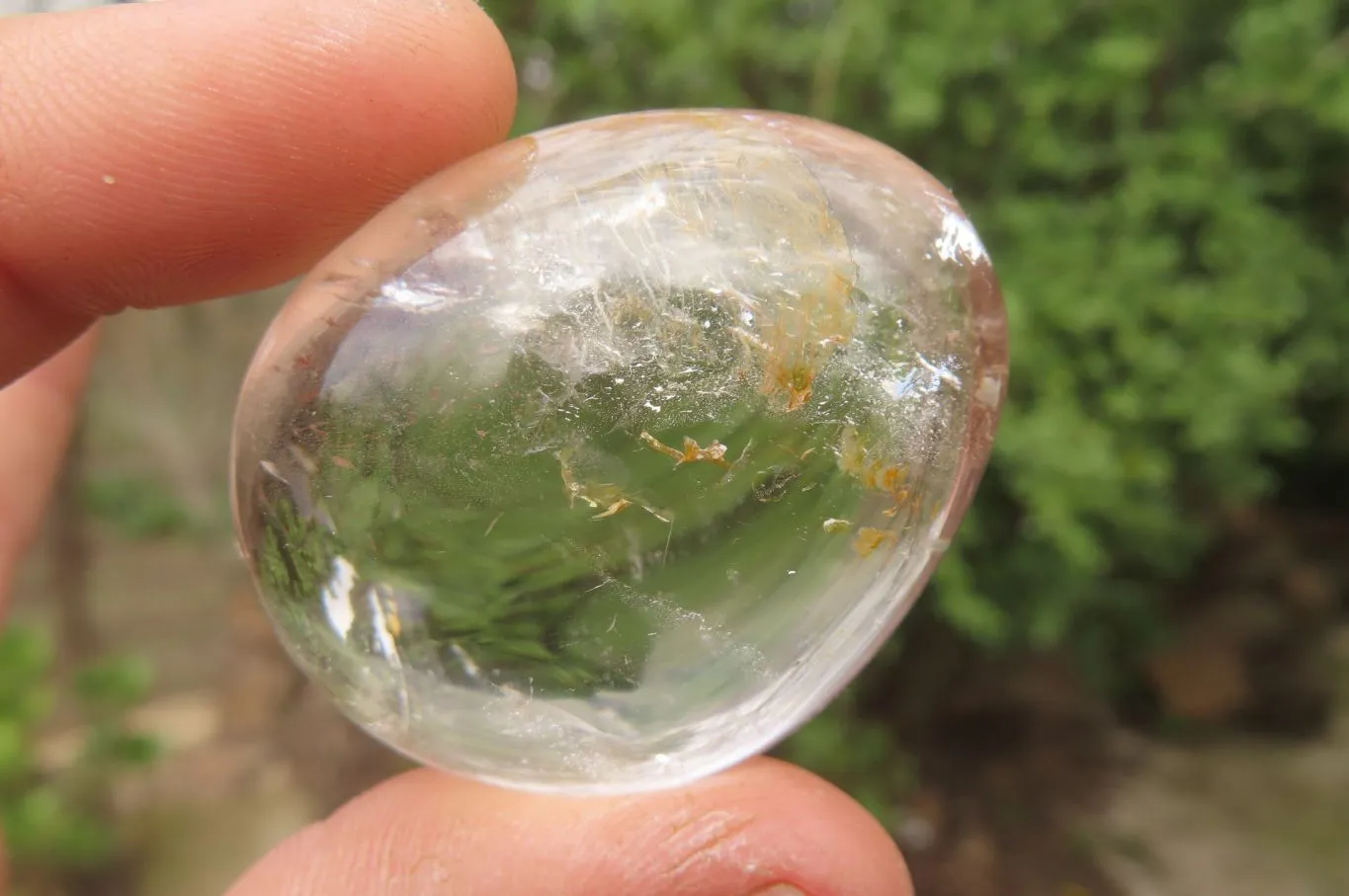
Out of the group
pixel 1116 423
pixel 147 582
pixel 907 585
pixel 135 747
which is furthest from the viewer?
pixel 147 582

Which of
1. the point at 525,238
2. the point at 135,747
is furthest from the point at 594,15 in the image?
the point at 135,747

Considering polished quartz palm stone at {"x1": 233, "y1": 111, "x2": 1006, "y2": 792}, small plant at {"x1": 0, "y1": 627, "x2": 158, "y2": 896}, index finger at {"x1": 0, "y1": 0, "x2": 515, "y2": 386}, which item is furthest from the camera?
small plant at {"x1": 0, "y1": 627, "x2": 158, "y2": 896}

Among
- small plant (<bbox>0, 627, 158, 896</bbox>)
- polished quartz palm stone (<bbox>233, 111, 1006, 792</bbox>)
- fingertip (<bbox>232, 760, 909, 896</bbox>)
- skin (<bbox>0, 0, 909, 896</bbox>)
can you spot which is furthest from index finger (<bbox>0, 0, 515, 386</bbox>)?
small plant (<bbox>0, 627, 158, 896</bbox>)

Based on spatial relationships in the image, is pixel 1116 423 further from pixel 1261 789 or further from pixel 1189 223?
pixel 1261 789

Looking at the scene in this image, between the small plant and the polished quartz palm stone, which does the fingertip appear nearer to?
the polished quartz palm stone

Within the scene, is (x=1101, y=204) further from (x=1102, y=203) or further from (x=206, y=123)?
(x=206, y=123)

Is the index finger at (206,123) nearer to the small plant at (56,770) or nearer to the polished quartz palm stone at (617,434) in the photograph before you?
the polished quartz palm stone at (617,434)
